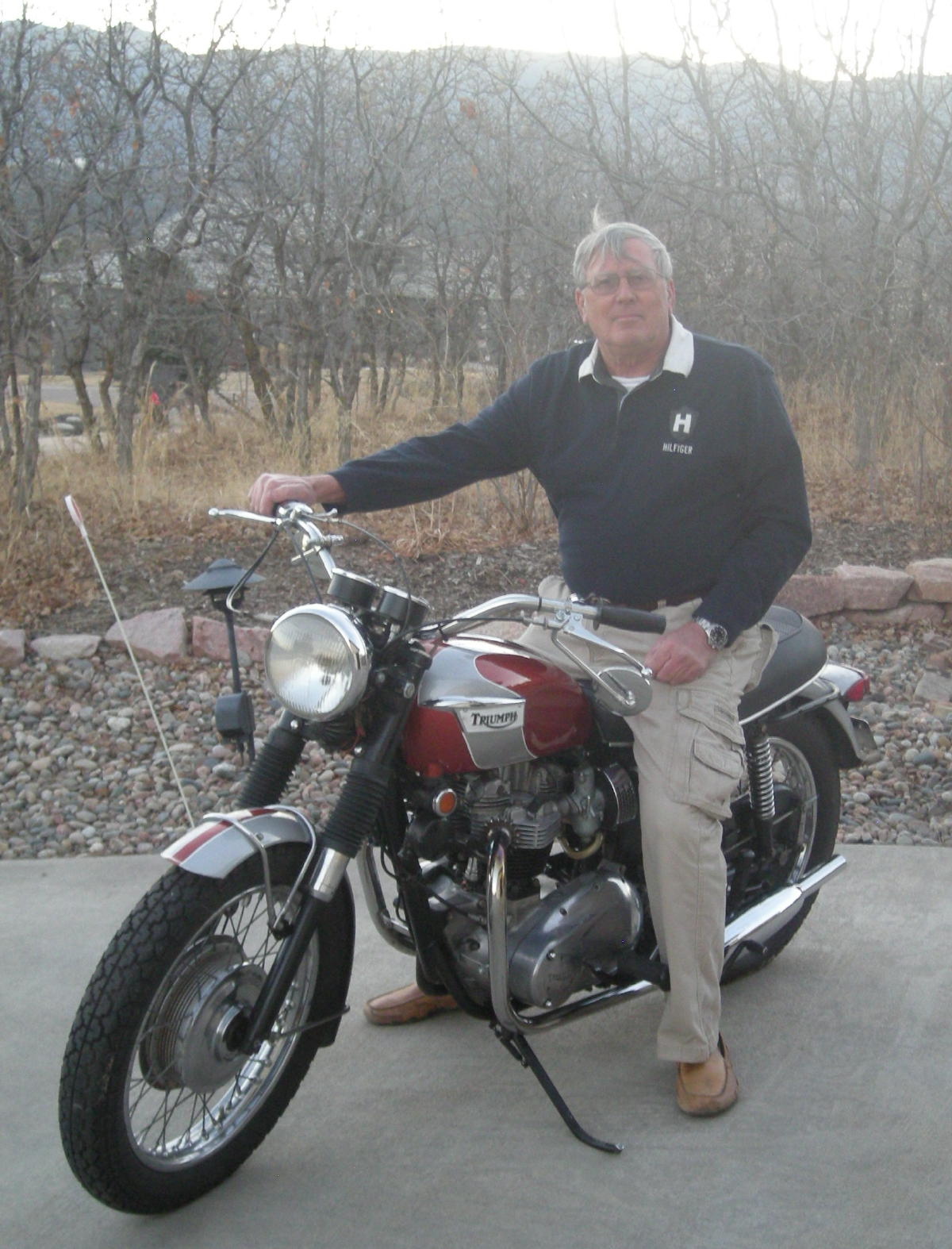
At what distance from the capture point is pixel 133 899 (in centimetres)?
376

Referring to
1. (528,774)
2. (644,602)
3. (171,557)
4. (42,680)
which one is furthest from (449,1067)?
(171,557)

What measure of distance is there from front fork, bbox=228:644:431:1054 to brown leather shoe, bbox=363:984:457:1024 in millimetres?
745

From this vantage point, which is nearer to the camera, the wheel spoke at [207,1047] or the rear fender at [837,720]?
the wheel spoke at [207,1047]

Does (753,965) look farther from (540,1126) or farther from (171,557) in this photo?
(171,557)

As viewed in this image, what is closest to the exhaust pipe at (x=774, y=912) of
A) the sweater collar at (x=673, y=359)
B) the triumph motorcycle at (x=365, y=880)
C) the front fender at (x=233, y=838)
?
the triumph motorcycle at (x=365, y=880)

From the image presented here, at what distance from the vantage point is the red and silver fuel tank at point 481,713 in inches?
96.5

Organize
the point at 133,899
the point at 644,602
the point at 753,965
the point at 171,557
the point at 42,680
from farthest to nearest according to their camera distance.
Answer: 1. the point at 171,557
2. the point at 42,680
3. the point at 133,899
4. the point at 753,965
5. the point at 644,602

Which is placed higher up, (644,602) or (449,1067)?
(644,602)

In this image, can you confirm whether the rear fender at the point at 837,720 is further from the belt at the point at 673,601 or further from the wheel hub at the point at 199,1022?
the wheel hub at the point at 199,1022

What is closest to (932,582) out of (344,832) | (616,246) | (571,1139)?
(616,246)

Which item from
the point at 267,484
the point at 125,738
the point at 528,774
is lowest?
the point at 125,738

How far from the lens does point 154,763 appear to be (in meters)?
4.88

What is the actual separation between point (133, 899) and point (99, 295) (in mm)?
6423

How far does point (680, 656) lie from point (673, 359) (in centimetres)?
71
